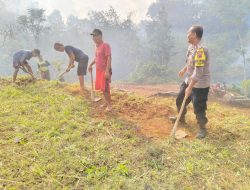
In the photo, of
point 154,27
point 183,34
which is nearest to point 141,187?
point 154,27

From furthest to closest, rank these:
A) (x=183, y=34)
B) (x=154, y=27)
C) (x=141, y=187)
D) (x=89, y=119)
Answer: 1. (x=183, y=34)
2. (x=154, y=27)
3. (x=89, y=119)
4. (x=141, y=187)

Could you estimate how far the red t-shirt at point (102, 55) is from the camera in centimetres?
603

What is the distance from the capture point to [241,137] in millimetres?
4863

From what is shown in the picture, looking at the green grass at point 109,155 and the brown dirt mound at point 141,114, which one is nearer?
the green grass at point 109,155

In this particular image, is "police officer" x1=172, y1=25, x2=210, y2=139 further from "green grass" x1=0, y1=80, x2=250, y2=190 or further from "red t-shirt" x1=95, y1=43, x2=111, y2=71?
"red t-shirt" x1=95, y1=43, x2=111, y2=71

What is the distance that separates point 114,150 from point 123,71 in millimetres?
31806

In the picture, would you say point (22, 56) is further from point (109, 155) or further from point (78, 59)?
point (109, 155)

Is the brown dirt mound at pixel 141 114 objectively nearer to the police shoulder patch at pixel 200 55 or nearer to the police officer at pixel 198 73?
the police officer at pixel 198 73

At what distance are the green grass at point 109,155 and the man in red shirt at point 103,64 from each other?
643 mm

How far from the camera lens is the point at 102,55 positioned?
611 cm

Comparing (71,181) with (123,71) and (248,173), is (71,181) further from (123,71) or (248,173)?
(123,71)

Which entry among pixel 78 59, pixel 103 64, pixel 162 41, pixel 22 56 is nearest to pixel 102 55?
pixel 103 64

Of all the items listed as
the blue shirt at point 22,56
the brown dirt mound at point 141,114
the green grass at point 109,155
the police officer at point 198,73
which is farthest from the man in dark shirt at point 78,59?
the police officer at point 198,73

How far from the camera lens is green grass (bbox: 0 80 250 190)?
11.4 feet
